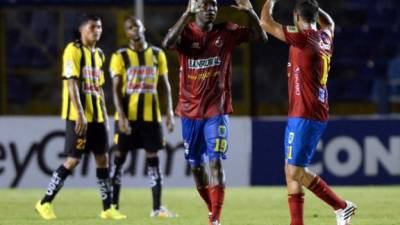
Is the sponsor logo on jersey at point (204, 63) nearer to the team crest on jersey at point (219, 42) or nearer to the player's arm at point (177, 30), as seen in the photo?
the team crest on jersey at point (219, 42)

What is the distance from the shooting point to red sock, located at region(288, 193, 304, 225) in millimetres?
10766

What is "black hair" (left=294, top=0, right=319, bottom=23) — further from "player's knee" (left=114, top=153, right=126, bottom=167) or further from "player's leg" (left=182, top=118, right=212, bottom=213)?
"player's knee" (left=114, top=153, right=126, bottom=167)

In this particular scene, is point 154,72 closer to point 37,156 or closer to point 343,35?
point 37,156

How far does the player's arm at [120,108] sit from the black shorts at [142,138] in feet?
0.45

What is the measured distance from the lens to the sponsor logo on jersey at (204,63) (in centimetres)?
1157

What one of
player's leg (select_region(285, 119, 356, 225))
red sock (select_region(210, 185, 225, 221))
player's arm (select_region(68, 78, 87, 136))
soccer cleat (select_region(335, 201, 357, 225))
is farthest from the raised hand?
player's arm (select_region(68, 78, 87, 136))

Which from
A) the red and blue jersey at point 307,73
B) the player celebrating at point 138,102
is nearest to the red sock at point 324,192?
the red and blue jersey at point 307,73

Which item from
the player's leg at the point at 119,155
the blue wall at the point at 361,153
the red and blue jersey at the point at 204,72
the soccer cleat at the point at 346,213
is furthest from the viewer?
the blue wall at the point at 361,153

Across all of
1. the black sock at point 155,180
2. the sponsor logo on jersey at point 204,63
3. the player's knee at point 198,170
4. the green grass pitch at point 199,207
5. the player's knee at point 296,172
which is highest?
the sponsor logo on jersey at point 204,63

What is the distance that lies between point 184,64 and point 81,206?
3759 mm

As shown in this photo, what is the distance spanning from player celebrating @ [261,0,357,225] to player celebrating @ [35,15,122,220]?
2878 mm

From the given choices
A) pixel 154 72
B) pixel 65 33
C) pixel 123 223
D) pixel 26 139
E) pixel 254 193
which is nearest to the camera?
pixel 123 223

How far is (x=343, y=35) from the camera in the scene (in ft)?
76.8

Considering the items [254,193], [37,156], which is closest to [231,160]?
[254,193]
